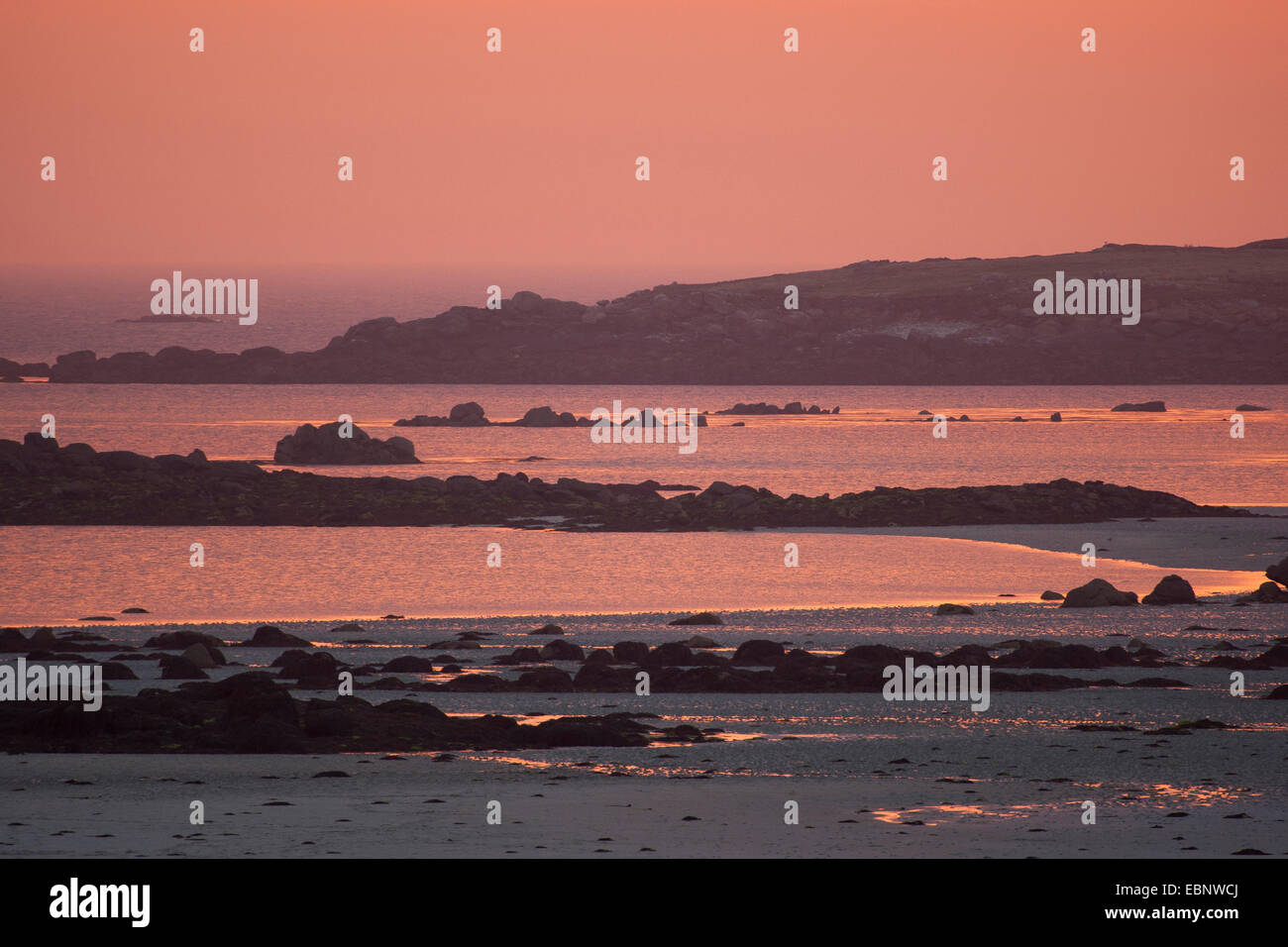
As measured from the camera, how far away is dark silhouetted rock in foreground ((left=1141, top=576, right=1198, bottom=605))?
36.8m

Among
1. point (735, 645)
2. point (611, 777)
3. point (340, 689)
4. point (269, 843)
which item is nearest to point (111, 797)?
point (269, 843)

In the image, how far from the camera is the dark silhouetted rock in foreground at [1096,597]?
36.5 meters

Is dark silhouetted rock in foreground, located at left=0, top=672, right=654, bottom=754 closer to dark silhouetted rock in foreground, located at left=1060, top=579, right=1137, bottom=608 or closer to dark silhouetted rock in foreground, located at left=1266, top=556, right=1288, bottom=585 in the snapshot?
dark silhouetted rock in foreground, located at left=1060, top=579, right=1137, bottom=608

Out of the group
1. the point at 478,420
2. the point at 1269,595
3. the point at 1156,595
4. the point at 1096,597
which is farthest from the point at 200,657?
the point at 478,420

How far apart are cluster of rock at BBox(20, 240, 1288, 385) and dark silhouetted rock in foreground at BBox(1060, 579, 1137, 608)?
125057mm

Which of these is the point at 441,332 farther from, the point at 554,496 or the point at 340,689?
the point at 340,689

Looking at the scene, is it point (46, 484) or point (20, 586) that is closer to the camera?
point (20, 586)

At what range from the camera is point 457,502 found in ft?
198

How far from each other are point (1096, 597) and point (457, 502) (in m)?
28.4

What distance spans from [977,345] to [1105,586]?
444 ft

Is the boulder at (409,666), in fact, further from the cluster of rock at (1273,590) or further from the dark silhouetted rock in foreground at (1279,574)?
the dark silhouetted rock in foreground at (1279,574)

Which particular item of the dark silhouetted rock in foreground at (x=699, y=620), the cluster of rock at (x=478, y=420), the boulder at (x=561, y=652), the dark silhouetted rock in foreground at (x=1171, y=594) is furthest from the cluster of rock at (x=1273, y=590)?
the cluster of rock at (x=478, y=420)

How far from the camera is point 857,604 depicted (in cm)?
3862

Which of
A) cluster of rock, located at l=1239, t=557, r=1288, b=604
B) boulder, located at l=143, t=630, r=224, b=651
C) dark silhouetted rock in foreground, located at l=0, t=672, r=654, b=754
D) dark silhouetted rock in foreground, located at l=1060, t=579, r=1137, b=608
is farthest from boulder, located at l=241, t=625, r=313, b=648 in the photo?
cluster of rock, located at l=1239, t=557, r=1288, b=604
